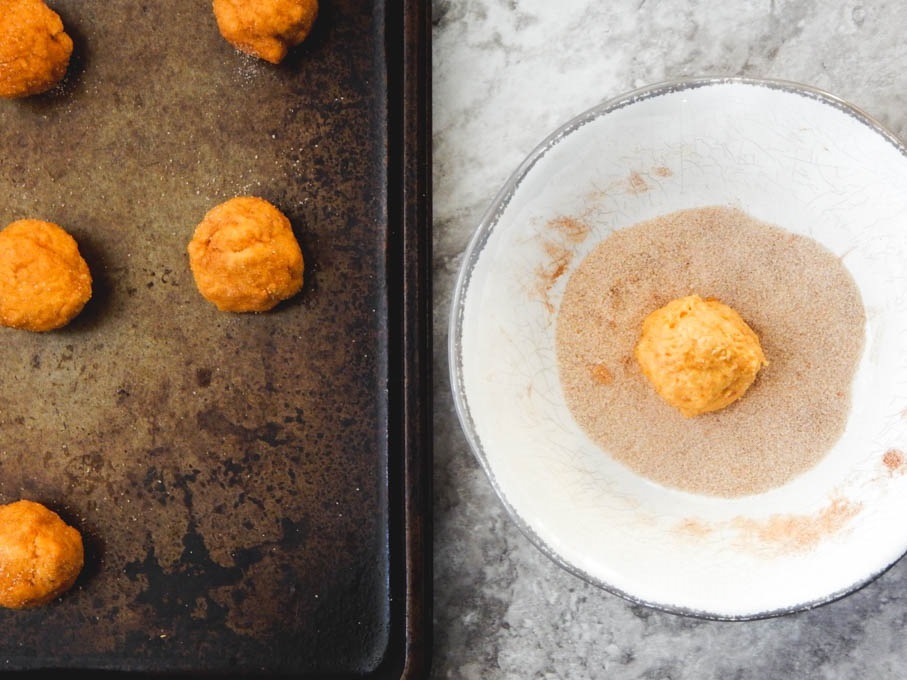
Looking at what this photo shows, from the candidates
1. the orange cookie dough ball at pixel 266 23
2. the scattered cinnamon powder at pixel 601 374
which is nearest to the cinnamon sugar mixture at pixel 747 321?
the scattered cinnamon powder at pixel 601 374

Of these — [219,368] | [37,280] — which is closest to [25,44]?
[37,280]

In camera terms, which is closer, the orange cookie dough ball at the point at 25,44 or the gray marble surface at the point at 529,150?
the orange cookie dough ball at the point at 25,44

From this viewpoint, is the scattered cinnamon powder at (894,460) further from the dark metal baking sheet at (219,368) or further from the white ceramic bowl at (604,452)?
the dark metal baking sheet at (219,368)

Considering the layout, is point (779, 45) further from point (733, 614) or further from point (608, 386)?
point (733, 614)

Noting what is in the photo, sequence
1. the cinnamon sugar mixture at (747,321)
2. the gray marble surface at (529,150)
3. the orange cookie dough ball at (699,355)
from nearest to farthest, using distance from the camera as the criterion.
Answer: the orange cookie dough ball at (699,355) < the cinnamon sugar mixture at (747,321) < the gray marble surface at (529,150)

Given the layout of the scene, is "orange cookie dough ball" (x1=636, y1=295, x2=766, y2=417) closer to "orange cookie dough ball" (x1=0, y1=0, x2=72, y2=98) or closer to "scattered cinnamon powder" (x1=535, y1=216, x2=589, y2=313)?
"scattered cinnamon powder" (x1=535, y1=216, x2=589, y2=313)

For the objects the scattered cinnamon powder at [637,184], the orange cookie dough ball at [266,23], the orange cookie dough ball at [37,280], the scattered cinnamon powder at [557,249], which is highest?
the orange cookie dough ball at [266,23]

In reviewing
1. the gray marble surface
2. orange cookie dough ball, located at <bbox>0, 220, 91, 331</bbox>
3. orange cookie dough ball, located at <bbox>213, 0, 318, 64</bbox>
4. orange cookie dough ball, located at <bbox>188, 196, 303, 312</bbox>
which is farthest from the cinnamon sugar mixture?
orange cookie dough ball, located at <bbox>0, 220, 91, 331</bbox>

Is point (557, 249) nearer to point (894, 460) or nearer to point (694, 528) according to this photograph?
point (694, 528)

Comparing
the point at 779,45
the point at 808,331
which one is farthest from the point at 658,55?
the point at 808,331
